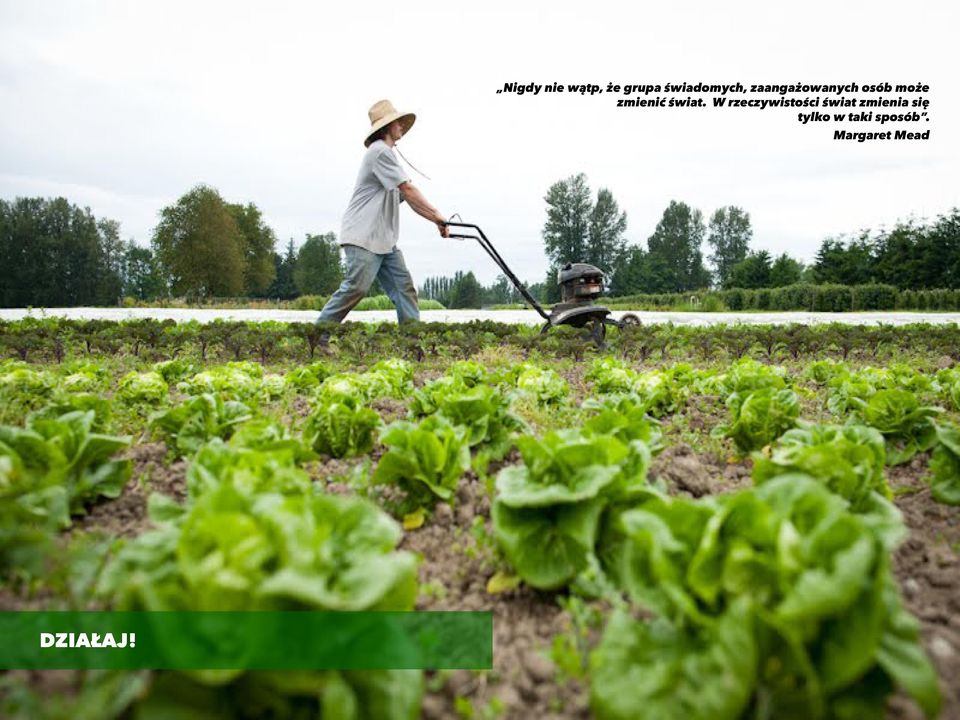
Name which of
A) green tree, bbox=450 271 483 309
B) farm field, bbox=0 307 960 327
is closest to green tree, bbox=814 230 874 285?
farm field, bbox=0 307 960 327

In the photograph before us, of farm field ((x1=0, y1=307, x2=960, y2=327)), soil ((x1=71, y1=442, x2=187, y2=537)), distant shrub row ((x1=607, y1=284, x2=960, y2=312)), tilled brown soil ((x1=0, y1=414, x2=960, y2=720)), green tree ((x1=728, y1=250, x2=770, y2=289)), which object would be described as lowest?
tilled brown soil ((x1=0, y1=414, x2=960, y2=720))

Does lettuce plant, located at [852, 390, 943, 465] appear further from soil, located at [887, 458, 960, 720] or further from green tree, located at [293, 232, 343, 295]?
green tree, located at [293, 232, 343, 295]

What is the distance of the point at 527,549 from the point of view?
1990mm

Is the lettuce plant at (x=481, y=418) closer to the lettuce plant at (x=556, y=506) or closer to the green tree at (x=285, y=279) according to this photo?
the lettuce plant at (x=556, y=506)

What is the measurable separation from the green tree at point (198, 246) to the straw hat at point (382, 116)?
43.4 m

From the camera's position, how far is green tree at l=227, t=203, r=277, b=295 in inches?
2255

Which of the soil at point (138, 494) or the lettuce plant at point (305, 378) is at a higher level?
the lettuce plant at point (305, 378)

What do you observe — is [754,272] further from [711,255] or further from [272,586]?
[272,586]

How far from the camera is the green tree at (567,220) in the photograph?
63.1 m

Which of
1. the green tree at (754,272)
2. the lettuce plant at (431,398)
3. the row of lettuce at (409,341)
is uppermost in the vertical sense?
the green tree at (754,272)

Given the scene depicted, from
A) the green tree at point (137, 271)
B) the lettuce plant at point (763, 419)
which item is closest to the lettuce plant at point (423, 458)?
the lettuce plant at point (763, 419)

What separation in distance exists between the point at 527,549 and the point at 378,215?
687 centimetres

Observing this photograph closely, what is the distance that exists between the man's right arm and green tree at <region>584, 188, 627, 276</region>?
5851 centimetres

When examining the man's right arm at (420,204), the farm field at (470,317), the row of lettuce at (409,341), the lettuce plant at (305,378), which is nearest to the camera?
the lettuce plant at (305,378)
